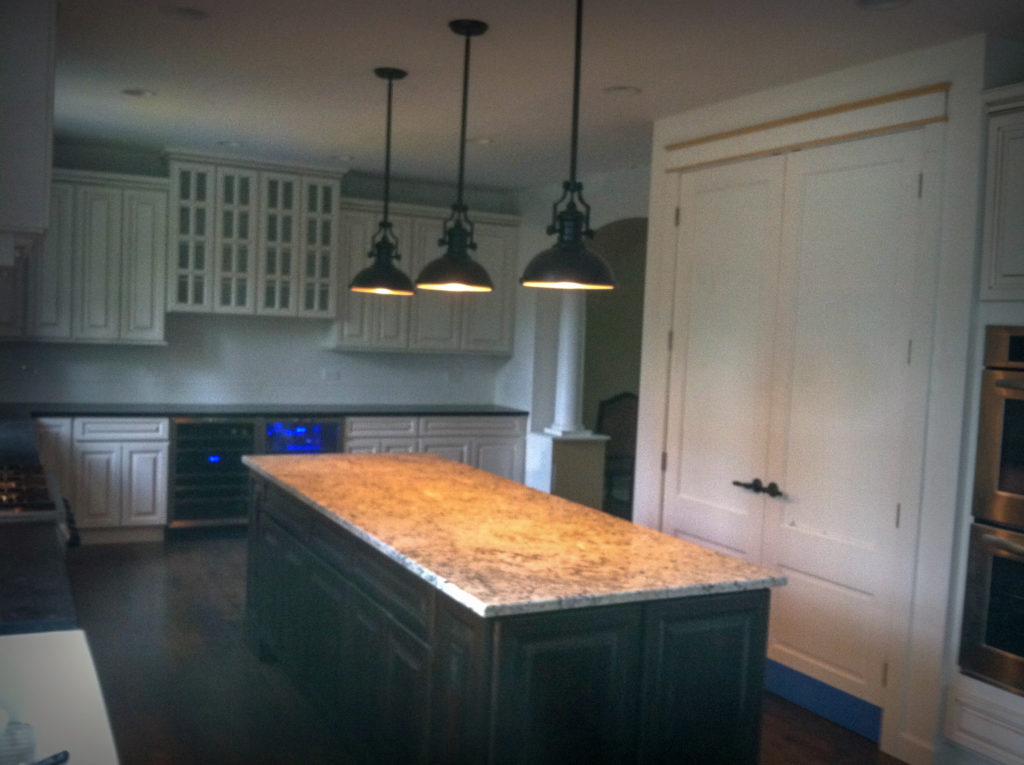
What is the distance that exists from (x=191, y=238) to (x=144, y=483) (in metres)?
1.64

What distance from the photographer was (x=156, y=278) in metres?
6.22

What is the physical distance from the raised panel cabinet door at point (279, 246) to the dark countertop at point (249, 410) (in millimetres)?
711

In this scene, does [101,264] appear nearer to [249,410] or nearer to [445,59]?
[249,410]

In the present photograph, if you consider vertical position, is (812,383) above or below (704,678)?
above

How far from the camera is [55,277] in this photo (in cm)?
593

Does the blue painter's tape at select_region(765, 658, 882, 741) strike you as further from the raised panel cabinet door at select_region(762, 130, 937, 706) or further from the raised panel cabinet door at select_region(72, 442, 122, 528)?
the raised panel cabinet door at select_region(72, 442, 122, 528)

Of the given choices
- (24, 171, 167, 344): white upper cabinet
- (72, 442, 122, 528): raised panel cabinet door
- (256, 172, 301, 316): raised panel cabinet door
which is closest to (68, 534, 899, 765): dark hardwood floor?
(72, 442, 122, 528): raised panel cabinet door

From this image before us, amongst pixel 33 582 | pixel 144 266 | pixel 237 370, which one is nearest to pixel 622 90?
pixel 33 582

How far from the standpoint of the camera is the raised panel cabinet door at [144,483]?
6.02 meters

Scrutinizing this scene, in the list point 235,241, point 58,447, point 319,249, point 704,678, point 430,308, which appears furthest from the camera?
point 430,308

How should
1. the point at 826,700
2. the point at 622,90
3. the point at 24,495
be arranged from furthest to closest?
the point at 622,90
the point at 826,700
the point at 24,495

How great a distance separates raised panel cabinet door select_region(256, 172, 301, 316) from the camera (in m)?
6.47

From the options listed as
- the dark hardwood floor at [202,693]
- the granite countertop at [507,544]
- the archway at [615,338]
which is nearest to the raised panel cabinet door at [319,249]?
the dark hardwood floor at [202,693]

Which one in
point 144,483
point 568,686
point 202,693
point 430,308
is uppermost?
point 430,308
